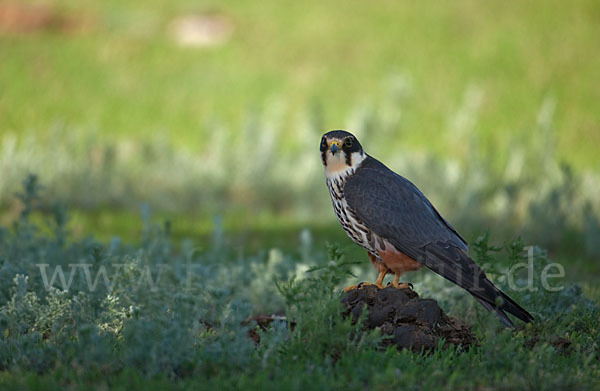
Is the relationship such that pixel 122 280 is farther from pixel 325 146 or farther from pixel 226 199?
pixel 226 199

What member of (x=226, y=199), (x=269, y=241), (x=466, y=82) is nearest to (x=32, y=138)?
(x=226, y=199)

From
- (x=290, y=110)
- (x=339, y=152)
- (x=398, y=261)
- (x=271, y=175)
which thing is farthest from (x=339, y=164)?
(x=290, y=110)

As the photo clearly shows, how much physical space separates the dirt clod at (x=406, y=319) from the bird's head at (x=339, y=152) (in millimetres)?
794

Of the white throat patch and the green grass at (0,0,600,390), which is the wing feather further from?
the green grass at (0,0,600,390)

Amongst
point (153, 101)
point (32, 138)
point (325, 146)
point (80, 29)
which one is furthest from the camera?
point (80, 29)

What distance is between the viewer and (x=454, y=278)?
4262mm

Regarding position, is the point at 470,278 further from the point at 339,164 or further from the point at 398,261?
the point at 339,164

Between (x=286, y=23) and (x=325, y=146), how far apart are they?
1708cm

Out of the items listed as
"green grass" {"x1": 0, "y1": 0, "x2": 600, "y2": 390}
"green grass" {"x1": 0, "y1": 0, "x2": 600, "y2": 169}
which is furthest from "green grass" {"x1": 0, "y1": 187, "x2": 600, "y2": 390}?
"green grass" {"x1": 0, "y1": 0, "x2": 600, "y2": 169}

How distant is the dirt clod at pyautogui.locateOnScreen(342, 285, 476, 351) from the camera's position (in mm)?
4266

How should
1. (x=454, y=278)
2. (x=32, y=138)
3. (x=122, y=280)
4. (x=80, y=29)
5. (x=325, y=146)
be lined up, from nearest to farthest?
(x=454, y=278) → (x=325, y=146) → (x=122, y=280) → (x=32, y=138) → (x=80, y=29)

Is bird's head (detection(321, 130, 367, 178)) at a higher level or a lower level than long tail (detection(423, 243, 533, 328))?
higher

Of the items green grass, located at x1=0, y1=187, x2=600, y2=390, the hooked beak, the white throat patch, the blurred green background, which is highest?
the blurred green background

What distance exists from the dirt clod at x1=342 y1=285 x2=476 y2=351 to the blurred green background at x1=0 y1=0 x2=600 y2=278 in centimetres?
282
